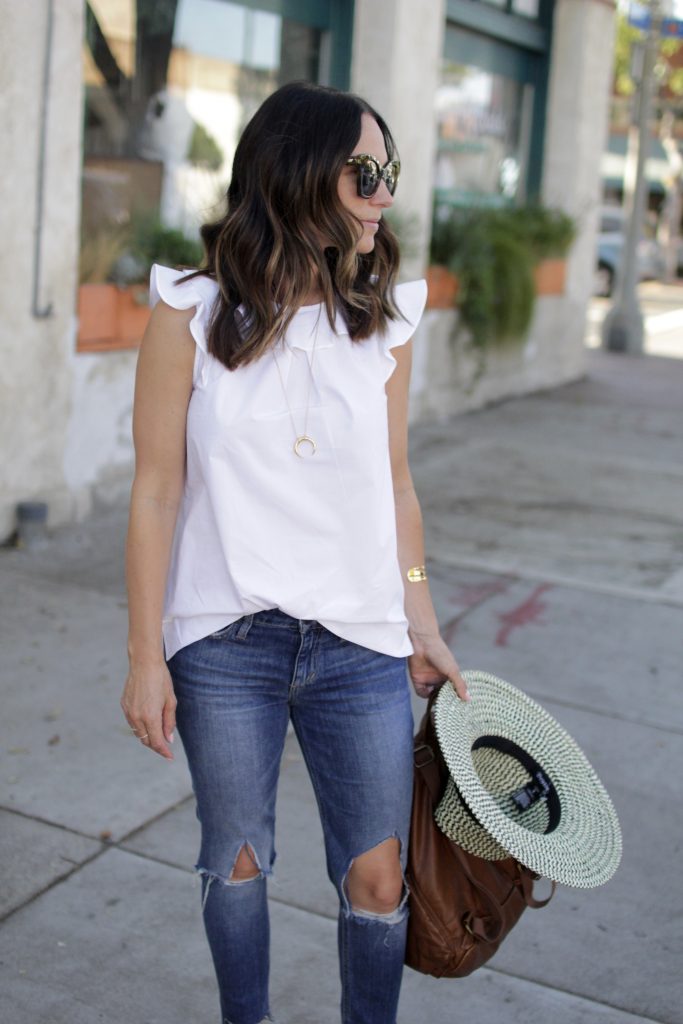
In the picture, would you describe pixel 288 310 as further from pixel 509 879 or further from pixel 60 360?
pixel 60 360

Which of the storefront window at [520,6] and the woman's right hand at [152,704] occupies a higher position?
the storefront window at [520,6]

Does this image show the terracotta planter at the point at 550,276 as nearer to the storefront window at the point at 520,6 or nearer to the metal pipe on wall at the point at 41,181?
the storefront window at the point at 520,6

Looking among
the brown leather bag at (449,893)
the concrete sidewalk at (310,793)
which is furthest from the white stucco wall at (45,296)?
the brown leather bag at (449,893)

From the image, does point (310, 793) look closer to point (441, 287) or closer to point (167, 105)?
point (167, 105)

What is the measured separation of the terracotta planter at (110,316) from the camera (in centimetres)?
629

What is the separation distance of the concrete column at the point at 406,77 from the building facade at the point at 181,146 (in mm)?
14

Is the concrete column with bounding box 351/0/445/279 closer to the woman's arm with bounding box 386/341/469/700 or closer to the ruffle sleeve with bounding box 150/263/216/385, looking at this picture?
the woman's arm with bounding box 386/341/469/700

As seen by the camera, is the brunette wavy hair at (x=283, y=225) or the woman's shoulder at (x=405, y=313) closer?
the brunette wavy hair at (x=283, y=225)

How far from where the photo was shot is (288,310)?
2.14 meters

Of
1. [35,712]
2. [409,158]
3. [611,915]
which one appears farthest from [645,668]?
[409,158]

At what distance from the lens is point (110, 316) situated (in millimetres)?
6445

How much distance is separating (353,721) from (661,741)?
95.3 inches

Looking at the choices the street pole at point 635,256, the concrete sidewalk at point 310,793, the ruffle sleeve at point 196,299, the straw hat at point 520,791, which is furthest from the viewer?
the street pole at point 635,256

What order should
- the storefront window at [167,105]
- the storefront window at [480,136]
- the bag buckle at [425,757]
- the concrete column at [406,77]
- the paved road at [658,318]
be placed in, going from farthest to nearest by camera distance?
the paved road at [658,318] < the storefront window at [480,136] < the concrete column at [406,77] < the storefront window at [167,105] < the bag buckle at [425,757]
